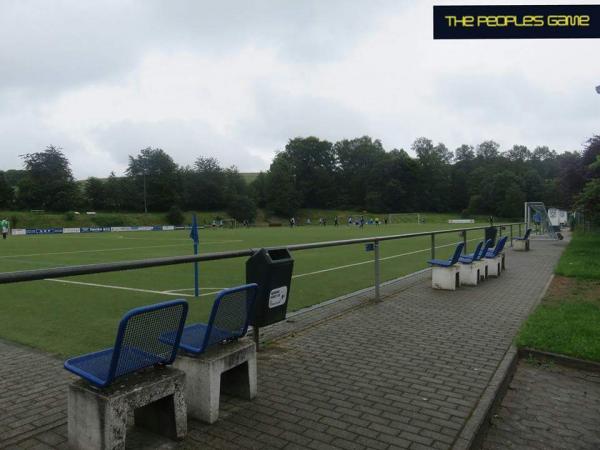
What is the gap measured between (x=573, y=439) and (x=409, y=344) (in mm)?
2255

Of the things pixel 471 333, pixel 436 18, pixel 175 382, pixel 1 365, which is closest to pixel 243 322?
pixel 175 382

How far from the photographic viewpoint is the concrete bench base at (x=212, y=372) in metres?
3.48

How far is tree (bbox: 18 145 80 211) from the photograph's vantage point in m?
89.8

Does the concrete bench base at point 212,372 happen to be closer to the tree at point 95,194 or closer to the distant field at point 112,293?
the distant field at point 112,293

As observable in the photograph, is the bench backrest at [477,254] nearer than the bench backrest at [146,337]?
No

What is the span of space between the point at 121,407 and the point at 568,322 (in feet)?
19.4

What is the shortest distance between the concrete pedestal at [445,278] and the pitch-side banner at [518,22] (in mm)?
4334

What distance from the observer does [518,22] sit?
7.50 metres

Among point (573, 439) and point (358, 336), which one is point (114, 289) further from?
point (573, 439)

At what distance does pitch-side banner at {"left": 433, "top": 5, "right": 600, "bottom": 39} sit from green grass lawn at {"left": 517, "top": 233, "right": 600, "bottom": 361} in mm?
4232

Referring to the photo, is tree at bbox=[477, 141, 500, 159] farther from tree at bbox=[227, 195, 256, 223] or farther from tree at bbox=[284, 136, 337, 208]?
tree at bbox=[227, 195, 256, 223]

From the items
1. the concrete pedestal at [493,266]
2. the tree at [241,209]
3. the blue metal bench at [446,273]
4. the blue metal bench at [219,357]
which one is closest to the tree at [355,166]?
the tree at [241,209]

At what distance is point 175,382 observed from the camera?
124 inches

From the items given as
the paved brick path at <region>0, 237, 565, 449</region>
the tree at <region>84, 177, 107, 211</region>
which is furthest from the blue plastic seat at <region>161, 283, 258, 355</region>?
the tree at <region>84, 177, 107, 211</region>
